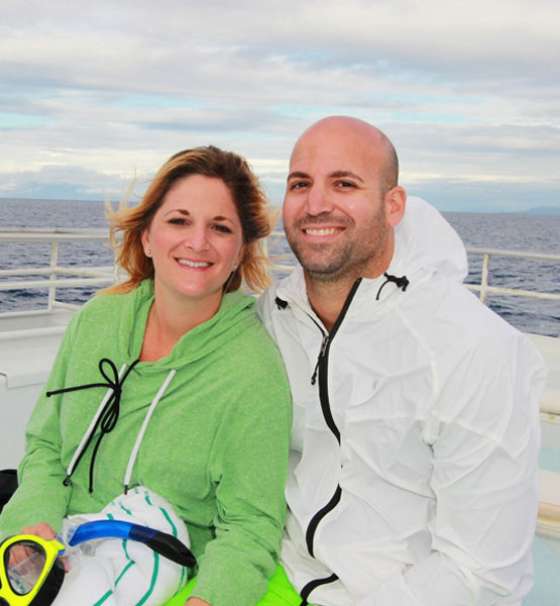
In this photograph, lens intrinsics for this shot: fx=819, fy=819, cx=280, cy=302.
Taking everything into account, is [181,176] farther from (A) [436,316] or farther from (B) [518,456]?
(B) [518,456]

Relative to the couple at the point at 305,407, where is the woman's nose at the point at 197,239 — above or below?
above

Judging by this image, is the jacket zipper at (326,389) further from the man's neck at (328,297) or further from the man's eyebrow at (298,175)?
the man's eyebrow at (298,175)

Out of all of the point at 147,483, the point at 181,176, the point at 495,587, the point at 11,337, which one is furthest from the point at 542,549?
the point at 11,337

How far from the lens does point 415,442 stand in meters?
1.64

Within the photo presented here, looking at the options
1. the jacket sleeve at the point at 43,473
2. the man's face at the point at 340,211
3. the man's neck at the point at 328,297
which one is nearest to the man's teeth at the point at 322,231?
the man's face at the point at 340,211

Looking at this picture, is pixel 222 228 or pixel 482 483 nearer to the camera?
pixel 482 483

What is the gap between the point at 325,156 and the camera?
1786 millimetres

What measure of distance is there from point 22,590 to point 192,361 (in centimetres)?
60

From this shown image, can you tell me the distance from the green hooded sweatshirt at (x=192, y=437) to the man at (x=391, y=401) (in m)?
0.08

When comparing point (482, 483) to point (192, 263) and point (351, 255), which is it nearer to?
point (351, 255)

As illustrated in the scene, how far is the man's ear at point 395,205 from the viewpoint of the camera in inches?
71.4

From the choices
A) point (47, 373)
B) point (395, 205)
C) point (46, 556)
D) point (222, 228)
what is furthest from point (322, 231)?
point (47, 373)

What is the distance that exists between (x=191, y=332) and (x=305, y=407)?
0.32 m

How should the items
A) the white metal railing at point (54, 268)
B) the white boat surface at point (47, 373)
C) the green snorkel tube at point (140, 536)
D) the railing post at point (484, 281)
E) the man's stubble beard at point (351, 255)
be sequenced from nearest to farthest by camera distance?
the green snorkel tube at point (140, 536)
the man's stubble beard at point (351, 255)
the white boat surface at point (47, 373)
the white metal railing at point (54, 268)
the railing post at point (484, 281)
